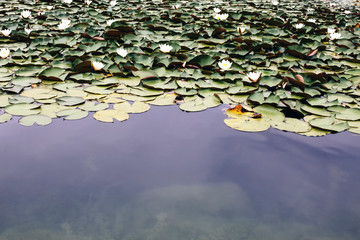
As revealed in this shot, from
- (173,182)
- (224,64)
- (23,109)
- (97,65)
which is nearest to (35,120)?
(23,109)

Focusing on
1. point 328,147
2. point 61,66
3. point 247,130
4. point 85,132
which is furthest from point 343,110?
point 61,66

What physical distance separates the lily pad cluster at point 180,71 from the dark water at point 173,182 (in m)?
0.21

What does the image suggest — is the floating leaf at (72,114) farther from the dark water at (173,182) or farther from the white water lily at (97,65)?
the white water lily at (97,65)

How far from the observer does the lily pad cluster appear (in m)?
2.52

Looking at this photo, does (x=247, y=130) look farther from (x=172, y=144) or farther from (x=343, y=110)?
(x=343, y=110)

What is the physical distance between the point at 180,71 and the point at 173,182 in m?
1.65

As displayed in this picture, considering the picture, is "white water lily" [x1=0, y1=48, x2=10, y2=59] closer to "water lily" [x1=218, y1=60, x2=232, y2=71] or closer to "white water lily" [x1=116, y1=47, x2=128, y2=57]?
"white water lily" [x1=116, y1=47, x2=128, y2=57]

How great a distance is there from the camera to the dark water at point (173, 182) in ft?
4.92

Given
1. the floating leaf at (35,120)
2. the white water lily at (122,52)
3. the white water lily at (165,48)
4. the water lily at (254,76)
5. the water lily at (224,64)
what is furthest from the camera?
the white water lily at (165,48)

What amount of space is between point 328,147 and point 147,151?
46.4 inches

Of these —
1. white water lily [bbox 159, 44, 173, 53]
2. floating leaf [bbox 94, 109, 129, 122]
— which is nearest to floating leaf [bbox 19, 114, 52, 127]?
floating leaf [bbox 94, 109, 129, 122]

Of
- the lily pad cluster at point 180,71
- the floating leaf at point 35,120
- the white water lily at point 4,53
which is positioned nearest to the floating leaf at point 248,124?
the lily pad cluster at point 180,71

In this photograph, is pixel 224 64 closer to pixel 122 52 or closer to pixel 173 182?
pixel 122 52

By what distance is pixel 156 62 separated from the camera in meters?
3.27
